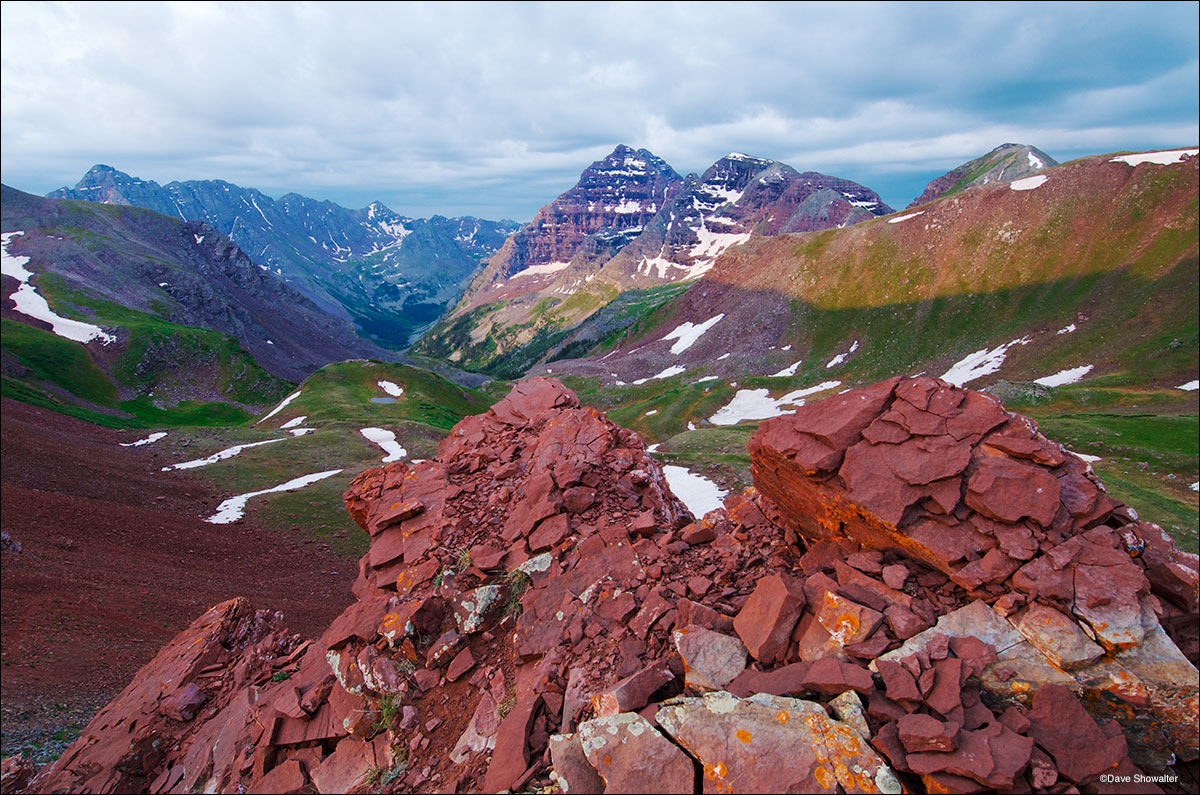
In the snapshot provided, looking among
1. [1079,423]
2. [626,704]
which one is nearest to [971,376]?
[1079,423]

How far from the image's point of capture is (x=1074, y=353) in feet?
293

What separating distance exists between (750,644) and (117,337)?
162 meters

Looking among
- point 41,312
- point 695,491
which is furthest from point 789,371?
point 41,312

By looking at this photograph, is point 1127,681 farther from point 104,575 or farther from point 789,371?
point 789,371

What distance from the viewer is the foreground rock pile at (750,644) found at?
7.49m

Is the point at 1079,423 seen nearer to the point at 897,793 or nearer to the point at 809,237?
the point at 897,793

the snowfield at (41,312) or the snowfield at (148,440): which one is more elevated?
the snowfield at (41,312)

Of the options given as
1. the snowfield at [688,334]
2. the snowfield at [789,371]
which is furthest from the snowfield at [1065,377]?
the snowfield at [688,334]

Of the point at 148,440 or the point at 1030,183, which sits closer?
the point at 148,440

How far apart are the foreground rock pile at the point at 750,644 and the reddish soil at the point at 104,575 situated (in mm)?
12766

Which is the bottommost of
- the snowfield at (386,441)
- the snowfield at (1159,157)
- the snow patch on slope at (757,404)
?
the snow patch on slope at (757,404)

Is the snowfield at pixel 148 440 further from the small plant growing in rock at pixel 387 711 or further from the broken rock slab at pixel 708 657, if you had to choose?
the broken rock slab at pixel 708 657

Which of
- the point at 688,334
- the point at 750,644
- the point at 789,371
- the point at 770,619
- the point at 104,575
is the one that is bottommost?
the point at 789,371

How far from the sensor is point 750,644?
918cm
